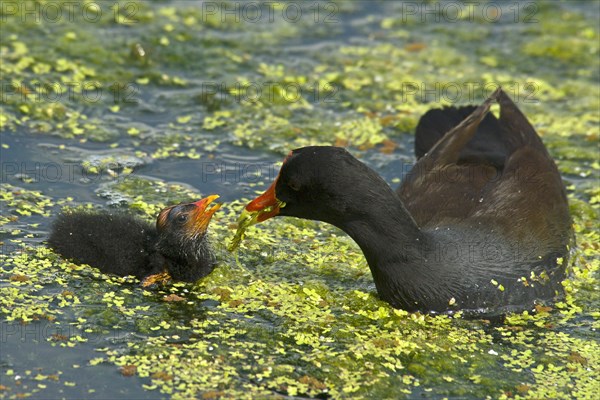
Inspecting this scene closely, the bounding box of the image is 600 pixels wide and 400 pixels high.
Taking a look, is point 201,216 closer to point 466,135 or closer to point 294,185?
point 294,185

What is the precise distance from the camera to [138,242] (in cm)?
601

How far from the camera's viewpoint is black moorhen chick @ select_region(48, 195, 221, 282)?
5.90 meters

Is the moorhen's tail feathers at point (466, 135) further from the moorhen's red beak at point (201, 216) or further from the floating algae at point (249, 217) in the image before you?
the moorhen's red beak at point (201, 216)

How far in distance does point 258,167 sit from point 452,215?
192 cm

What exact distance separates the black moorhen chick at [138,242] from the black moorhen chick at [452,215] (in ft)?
1.29

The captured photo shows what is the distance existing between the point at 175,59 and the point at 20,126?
1.79m

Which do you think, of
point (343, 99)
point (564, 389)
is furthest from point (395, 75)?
point (564, 389)

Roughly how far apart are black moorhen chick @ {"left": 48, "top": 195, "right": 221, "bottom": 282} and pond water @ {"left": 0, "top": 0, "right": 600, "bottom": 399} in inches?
3.7

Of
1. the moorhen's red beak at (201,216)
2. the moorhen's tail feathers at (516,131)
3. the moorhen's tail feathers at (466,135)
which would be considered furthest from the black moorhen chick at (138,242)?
the moorhen's tail feathers at (516,131)

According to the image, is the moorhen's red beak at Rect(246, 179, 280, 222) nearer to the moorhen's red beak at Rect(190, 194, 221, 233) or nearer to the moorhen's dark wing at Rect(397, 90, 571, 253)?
the moorhen's red beak at Rect(190, 194, 221, 233)

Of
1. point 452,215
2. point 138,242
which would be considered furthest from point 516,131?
point 138,242

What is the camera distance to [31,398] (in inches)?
187

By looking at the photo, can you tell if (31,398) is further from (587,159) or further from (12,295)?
(587,159)

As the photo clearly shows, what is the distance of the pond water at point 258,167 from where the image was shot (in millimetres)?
5203
